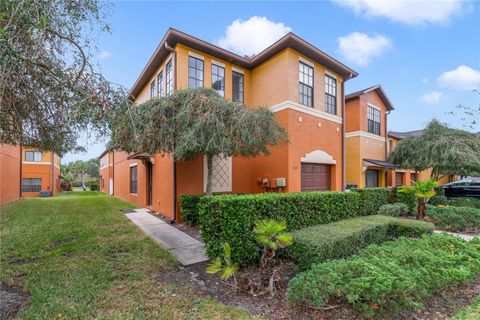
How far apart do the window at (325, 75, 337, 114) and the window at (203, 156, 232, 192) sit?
578 cm

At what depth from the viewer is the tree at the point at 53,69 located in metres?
3.92

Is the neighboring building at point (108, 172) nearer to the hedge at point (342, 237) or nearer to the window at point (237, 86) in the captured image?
the window at point (237, 86)

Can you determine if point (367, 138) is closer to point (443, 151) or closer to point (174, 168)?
point (443, 151)

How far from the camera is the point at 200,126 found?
6.93 meters

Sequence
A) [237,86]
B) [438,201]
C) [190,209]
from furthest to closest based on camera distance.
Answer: [438,201], [237,86], [190,209]

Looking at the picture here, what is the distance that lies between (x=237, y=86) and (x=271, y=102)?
194cm

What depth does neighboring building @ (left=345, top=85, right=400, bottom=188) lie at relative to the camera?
51.3ft

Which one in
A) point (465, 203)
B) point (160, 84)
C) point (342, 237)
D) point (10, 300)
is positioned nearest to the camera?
point (10, 300)

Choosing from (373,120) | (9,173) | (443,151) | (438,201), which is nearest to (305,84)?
(373,120)

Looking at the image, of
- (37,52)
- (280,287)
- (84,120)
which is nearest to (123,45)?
(37,52)

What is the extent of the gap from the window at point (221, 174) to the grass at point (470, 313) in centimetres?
793

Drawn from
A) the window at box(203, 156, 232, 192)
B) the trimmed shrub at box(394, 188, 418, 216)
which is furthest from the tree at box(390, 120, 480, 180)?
the window at box(203, 156, 232, 192)

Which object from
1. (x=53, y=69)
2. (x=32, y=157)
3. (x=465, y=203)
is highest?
(x=53, y=69)

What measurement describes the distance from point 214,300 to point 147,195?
11.4 m
